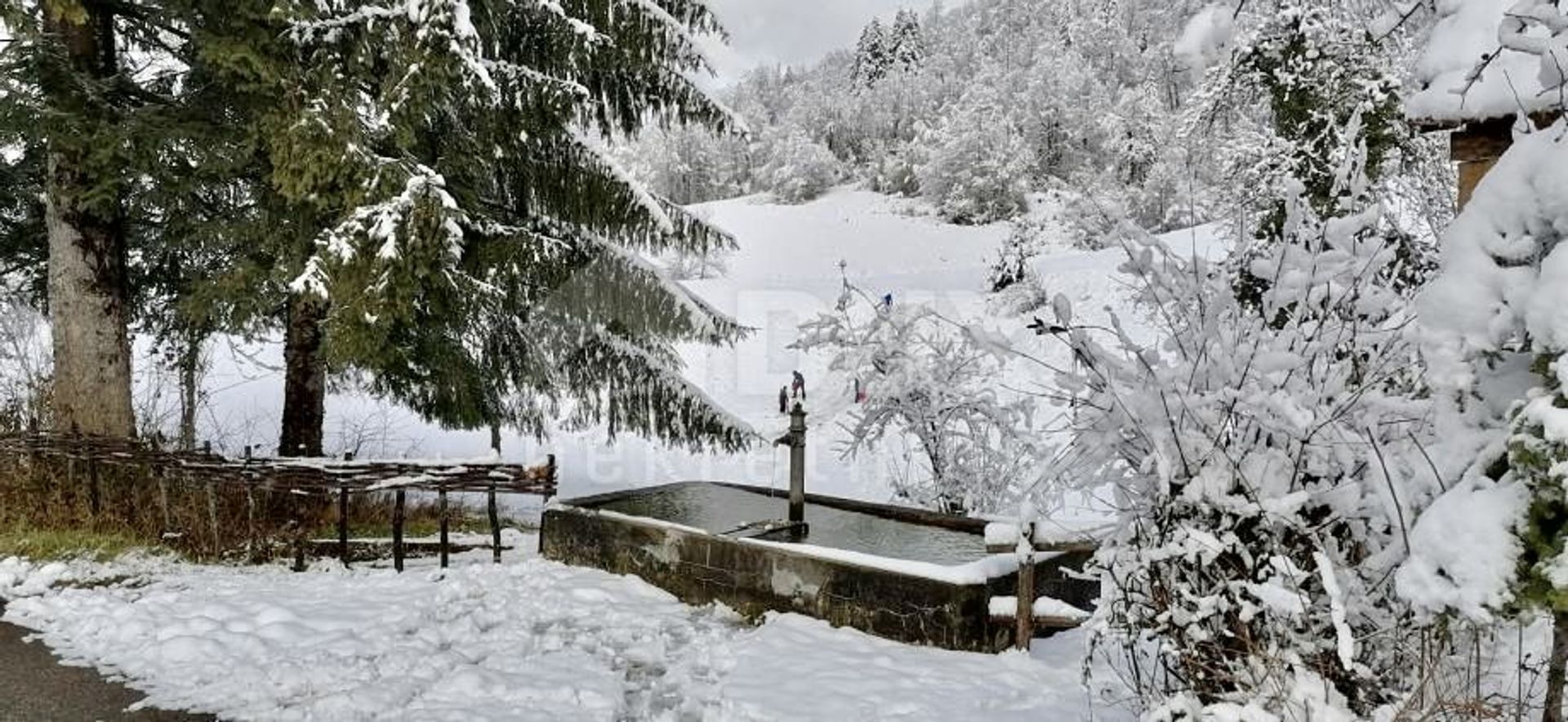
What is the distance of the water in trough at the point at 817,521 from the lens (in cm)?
623

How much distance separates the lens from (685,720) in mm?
4176

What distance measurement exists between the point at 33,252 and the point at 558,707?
9322 millimetres

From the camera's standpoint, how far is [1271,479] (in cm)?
316

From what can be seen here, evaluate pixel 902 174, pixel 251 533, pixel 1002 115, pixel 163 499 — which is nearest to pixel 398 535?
pixel 251 533

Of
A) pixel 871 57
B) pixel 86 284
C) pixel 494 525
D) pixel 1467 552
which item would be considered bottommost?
pixel 494 525

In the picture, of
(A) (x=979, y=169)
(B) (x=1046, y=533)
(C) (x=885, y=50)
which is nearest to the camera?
(B) (x=1046, y=533)

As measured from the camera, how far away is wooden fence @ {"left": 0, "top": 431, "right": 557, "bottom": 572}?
681cm

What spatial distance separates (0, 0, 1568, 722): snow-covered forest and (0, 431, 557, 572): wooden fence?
14cm

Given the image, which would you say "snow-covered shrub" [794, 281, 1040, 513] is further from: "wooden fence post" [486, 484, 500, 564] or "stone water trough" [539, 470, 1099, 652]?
"wooden fence post" [486, 484, 500, 564]

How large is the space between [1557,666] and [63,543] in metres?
8.75

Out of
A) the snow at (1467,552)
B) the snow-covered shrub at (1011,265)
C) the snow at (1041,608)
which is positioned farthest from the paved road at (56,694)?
the snow-covered shrub at (1011,265)

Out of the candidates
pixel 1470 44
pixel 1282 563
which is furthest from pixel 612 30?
pixel 1282 563

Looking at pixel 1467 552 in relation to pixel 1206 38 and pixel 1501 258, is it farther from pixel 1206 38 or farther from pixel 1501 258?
pixel 1206 38

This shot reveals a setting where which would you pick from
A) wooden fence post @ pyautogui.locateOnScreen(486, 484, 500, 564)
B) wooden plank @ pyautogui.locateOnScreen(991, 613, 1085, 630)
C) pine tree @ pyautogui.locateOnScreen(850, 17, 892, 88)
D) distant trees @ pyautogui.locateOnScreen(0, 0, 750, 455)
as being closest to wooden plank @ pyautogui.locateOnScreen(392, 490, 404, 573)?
wooden fence post @ pyautogui.locateOnScreen(486, 484, 500, 564)
